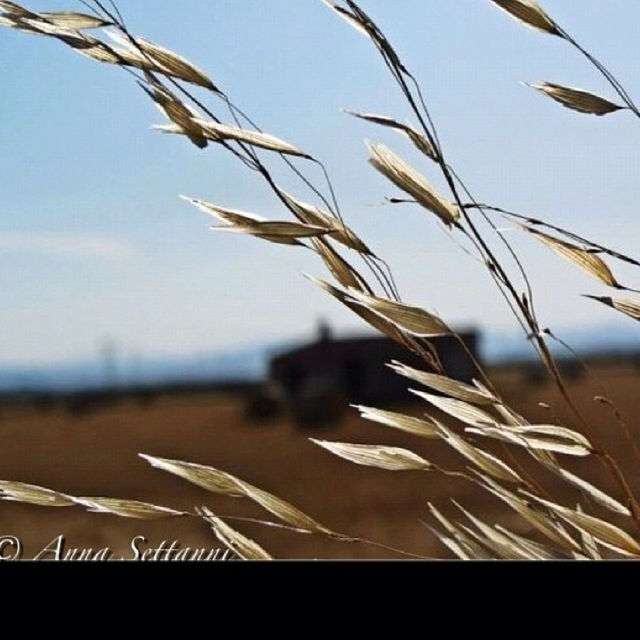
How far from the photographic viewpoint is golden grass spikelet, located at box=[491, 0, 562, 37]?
0.48m

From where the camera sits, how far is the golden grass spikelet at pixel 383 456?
0.50 meters

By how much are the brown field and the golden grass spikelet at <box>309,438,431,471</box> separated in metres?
0.19

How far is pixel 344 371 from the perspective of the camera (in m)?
0.70

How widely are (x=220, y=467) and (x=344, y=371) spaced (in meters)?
0.13

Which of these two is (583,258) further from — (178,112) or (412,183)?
(178,112)

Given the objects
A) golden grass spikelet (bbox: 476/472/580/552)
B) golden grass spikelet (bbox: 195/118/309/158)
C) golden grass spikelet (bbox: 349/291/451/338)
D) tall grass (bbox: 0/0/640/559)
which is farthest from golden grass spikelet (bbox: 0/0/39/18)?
golden grass spikelet (bbox: 476/472/580/552)

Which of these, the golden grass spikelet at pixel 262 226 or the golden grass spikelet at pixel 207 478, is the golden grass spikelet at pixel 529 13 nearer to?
the golden grass spikelet at pixel 262 226

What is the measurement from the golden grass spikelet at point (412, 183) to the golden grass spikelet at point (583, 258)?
1.8 inches

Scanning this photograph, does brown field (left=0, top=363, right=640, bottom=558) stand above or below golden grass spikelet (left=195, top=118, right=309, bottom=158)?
below

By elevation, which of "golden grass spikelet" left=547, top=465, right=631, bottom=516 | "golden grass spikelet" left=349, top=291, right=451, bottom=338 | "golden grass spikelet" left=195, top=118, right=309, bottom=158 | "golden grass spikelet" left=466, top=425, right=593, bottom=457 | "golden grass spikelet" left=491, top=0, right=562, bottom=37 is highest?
"golden grass spikelet" left=491, top=0, right=562, bottom=37

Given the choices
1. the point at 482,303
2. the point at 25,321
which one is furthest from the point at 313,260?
the point at 25,321

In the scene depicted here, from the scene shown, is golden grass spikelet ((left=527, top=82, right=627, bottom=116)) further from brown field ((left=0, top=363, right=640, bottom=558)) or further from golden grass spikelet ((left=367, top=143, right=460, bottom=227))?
brown field ((left=0, top=363, right=640, bottom=558))
